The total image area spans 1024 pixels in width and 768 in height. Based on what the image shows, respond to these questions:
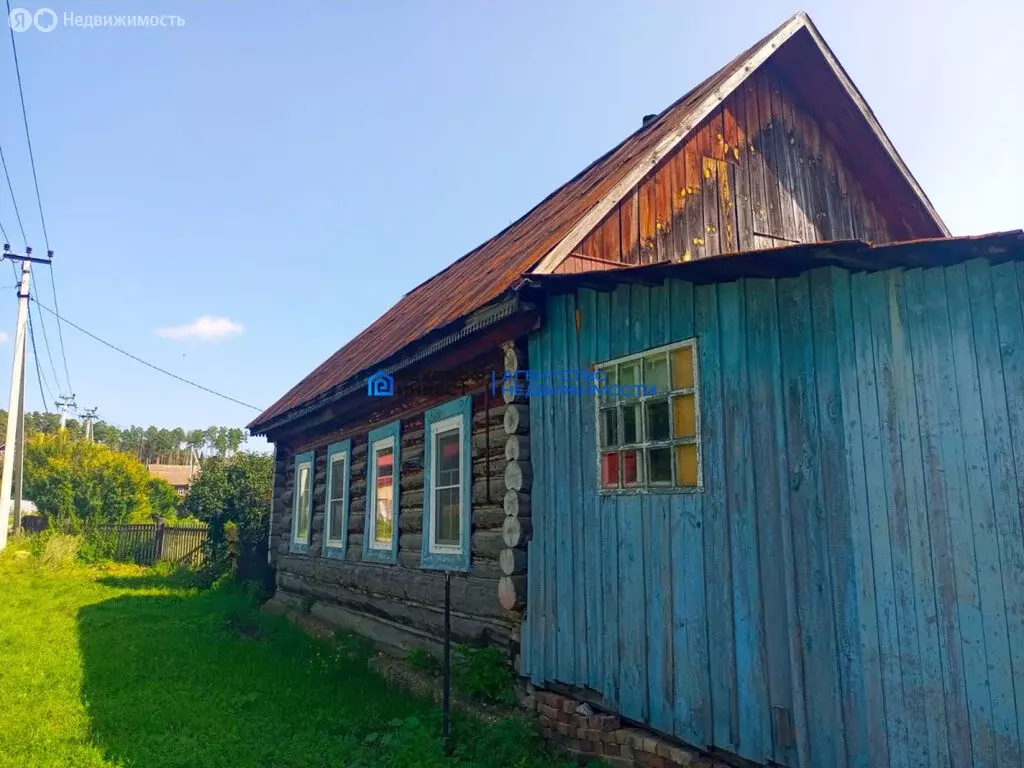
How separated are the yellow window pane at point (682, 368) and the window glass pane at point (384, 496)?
201 inches

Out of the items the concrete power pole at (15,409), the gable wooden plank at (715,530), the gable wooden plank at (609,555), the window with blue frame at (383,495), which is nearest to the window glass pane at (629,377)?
the gable wooden plank at (609,555)

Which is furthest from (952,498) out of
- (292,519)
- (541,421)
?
(292,519)

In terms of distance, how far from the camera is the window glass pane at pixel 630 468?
205 inches

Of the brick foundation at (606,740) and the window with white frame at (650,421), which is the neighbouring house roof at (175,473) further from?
the window with white frame at (650,421)

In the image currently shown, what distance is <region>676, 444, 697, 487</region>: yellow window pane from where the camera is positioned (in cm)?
481

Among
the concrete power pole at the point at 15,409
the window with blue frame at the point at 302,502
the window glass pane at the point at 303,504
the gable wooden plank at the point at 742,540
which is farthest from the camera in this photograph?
the concrete power pole at the point at 15,409

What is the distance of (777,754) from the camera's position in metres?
4.05

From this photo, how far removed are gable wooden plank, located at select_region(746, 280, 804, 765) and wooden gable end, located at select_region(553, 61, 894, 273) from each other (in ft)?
8.29

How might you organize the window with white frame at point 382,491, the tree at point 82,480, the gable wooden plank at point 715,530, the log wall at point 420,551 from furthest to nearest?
the tree at point 82,480, the window with white frame at point 382,491, the log wall at point 420,551, the gable wooden plank at point 715,530

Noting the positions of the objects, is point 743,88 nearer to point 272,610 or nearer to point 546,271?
point 546,271

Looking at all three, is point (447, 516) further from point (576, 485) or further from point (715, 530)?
point (715, 530)

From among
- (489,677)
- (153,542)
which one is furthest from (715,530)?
(153,542)

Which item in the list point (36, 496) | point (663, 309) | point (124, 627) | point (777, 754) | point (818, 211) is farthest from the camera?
point (36, 496)

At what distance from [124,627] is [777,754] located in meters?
10.8
